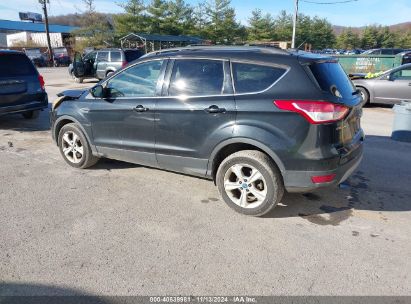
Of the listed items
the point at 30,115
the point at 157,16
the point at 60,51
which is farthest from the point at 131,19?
the point at 30,115

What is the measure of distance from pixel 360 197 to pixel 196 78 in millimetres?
2476

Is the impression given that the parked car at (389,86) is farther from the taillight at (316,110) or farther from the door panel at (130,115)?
the door panel at (130,115)

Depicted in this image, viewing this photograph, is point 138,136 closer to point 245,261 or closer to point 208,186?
point 208,186

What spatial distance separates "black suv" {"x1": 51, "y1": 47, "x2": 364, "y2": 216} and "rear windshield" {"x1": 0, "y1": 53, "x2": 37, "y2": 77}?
4.17 m

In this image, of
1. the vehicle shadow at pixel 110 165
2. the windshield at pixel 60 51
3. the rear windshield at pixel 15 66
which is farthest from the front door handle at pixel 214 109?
the windshield at pixel 60 51

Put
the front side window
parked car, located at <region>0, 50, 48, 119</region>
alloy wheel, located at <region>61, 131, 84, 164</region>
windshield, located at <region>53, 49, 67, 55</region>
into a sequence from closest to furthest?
1. alloy wheel, located at <region>61, 131, 84, 164</region>
2. parked car, located at <region>0, 50, 48, 119</region>
3. the front side window
4. windshield, located at <region>53, 49, 67, 55</region>

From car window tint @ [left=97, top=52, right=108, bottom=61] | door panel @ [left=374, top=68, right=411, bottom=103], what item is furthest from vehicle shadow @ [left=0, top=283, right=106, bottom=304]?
car window tint @ [left=97, top=52, right=108, bottom=61]

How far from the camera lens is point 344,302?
8.00ft

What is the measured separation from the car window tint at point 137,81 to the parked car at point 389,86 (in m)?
7.96

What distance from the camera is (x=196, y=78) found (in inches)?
150

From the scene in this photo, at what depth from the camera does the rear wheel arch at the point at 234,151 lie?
3.39m

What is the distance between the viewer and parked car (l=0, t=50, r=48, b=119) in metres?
7.25

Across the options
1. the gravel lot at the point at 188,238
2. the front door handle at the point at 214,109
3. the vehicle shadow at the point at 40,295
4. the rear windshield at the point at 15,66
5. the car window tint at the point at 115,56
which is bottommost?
the vehicle shadow at the point at 40,295

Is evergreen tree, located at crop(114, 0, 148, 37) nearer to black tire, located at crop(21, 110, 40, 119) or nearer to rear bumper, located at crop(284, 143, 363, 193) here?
black tire, located at crop(21, 110, 40, 119)
